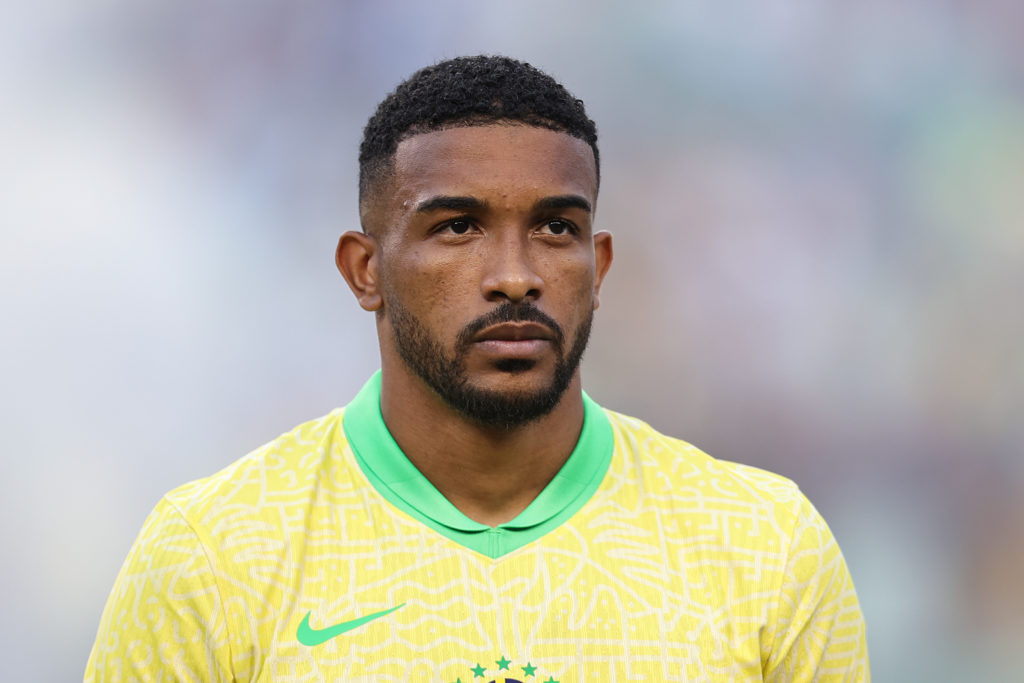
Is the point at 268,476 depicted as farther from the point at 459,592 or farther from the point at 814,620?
the point at 814,620

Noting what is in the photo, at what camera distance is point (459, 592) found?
1906 mm

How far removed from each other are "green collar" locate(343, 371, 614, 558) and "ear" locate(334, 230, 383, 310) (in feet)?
0.64

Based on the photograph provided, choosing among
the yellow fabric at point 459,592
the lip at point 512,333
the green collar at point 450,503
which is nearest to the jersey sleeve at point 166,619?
the yellow fabric at point 459,592

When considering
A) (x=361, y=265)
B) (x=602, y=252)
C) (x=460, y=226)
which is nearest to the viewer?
(x=460, y=226)

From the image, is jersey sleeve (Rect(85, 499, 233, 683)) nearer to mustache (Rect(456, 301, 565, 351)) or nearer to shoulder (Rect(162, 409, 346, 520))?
shoulder (Rect(162, 409, 346, 520))

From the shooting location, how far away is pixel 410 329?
199 cm

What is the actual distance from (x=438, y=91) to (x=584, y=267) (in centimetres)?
43

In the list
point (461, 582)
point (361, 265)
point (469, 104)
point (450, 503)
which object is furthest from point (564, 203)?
point (461, 582)

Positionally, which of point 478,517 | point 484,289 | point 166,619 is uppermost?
point 484,289

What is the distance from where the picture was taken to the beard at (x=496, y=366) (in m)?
1.90

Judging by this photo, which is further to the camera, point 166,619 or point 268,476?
point 268,476

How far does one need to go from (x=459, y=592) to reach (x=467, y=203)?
0.67 meters

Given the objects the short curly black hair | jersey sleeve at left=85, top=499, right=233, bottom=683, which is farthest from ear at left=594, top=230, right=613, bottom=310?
jersey sleeve at left=85, top=499, right=233, bottom=683

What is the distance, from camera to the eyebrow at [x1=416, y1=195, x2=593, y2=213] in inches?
75.9
